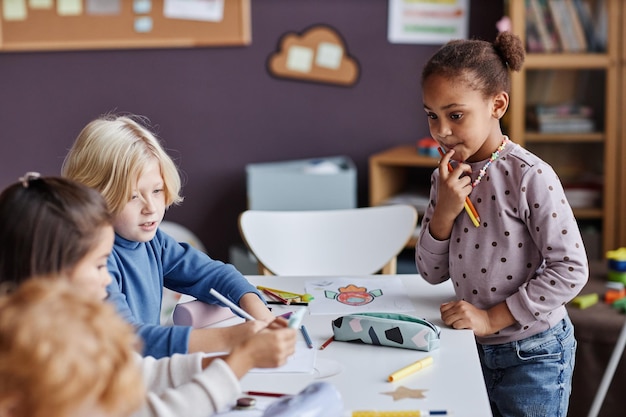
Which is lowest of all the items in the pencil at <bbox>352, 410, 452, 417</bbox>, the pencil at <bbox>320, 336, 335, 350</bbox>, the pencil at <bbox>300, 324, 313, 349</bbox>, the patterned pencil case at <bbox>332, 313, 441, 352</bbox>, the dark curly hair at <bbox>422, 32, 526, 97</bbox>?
the pencil at <bbox>352, 410, 452, 417</bbox>

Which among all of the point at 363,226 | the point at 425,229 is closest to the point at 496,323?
the point at 425,229

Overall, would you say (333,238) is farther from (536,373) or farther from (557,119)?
(557,119)

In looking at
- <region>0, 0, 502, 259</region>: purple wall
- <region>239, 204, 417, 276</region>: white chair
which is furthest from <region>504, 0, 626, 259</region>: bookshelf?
<region>239, 204, 417, 276</region>: white chair

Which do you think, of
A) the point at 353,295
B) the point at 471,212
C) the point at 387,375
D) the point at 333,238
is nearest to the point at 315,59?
the point at 333,238

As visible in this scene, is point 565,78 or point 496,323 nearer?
point 496,323

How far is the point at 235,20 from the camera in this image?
11.7 feet

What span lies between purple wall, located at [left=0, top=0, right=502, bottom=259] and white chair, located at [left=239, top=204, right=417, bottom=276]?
1.33 meters

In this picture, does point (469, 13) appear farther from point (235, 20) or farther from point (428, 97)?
point (428, 97)

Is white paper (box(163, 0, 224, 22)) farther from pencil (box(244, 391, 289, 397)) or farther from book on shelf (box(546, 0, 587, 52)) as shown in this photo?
pencil (box(244, 391, 289, 397))

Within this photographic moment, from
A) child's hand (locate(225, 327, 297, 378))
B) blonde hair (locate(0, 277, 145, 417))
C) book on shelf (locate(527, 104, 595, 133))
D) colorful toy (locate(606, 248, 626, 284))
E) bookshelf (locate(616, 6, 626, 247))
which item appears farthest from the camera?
book on shelf (locate(527, 104, 595, 133))

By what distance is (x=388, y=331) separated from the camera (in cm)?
138

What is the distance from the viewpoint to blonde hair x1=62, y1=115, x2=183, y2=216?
1.49m

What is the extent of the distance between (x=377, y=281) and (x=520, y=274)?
0.38m

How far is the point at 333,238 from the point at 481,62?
2.92 feet
